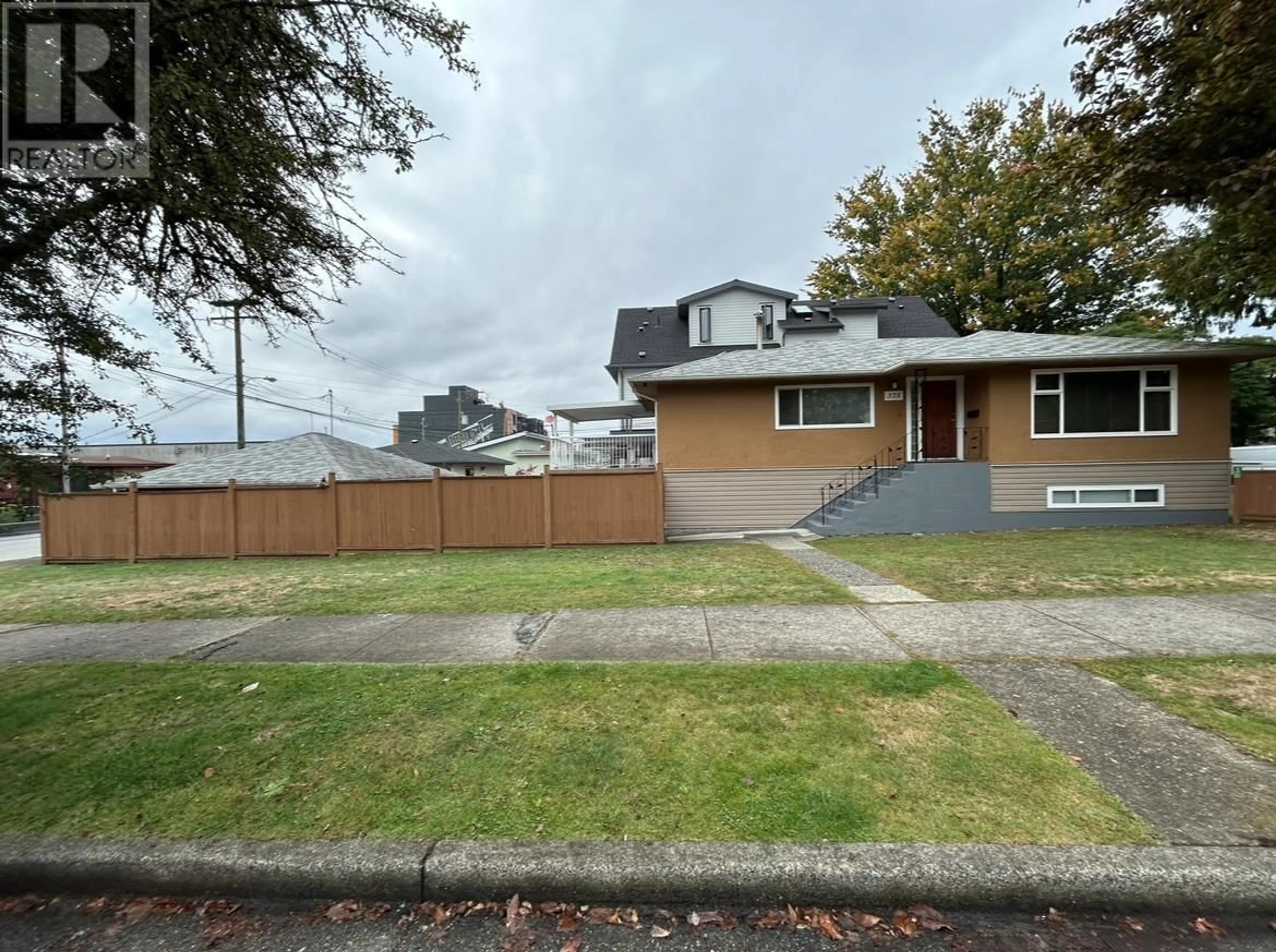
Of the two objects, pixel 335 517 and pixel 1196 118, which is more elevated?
pixel 1196 118

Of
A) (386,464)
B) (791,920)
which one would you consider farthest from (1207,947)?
(386,464)

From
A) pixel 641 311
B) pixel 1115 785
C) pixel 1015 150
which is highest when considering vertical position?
pixel 1015 150

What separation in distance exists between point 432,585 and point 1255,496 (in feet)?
56.7

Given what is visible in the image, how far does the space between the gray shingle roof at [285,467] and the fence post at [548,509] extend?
5427mm

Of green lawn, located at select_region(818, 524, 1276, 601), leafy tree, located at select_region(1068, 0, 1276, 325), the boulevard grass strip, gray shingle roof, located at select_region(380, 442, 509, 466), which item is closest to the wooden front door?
green lawn, located at select_region(818, 524, 1276, 601)

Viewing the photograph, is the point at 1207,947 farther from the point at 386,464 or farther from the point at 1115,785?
the point at 386,464

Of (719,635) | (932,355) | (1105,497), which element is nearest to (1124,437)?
(1105,497)

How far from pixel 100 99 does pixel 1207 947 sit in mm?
7018

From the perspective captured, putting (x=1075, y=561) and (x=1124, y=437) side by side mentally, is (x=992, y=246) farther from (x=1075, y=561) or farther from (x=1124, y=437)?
(x=1075, y=561)

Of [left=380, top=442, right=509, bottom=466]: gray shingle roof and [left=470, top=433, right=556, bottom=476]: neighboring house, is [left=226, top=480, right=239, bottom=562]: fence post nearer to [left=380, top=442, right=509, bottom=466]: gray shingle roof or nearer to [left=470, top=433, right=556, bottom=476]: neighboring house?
[left=380, top=442, right=509, bottom=466]: gray shingle roof

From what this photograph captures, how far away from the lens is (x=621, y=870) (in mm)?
2459

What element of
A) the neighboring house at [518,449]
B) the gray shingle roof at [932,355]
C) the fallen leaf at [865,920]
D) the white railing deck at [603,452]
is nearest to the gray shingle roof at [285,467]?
the white railing deck at [603,452]

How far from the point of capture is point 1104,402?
1384 centimetres

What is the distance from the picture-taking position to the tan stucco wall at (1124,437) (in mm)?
13547
